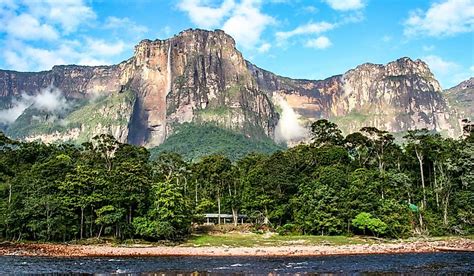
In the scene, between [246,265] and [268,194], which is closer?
[246,265]

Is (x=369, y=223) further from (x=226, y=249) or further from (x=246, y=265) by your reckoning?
(x=246, y=265)

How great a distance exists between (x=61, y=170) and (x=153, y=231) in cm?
1773

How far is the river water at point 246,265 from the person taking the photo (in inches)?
1404

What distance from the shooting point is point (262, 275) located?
110 ft

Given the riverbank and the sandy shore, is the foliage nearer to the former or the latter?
the riverbank

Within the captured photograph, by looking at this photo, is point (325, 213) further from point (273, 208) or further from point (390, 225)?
point (273, 208)

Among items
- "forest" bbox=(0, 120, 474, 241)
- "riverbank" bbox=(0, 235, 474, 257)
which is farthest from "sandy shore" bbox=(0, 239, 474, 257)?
"forest" bbox=(0, 120, 474, 241)

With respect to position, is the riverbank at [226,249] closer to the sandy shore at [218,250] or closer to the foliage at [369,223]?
the sandy shore at [218,250]

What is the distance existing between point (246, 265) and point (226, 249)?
53.7 feet

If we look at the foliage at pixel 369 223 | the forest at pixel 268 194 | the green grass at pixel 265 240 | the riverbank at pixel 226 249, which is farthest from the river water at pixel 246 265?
the foliage at pixel 369 223

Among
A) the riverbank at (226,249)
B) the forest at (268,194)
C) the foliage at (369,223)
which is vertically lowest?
the riverbank at (226,249)

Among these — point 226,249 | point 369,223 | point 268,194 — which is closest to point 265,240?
point 226,249

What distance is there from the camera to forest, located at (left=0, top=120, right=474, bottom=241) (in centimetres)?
6469

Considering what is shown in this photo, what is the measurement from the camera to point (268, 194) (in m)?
81.6
